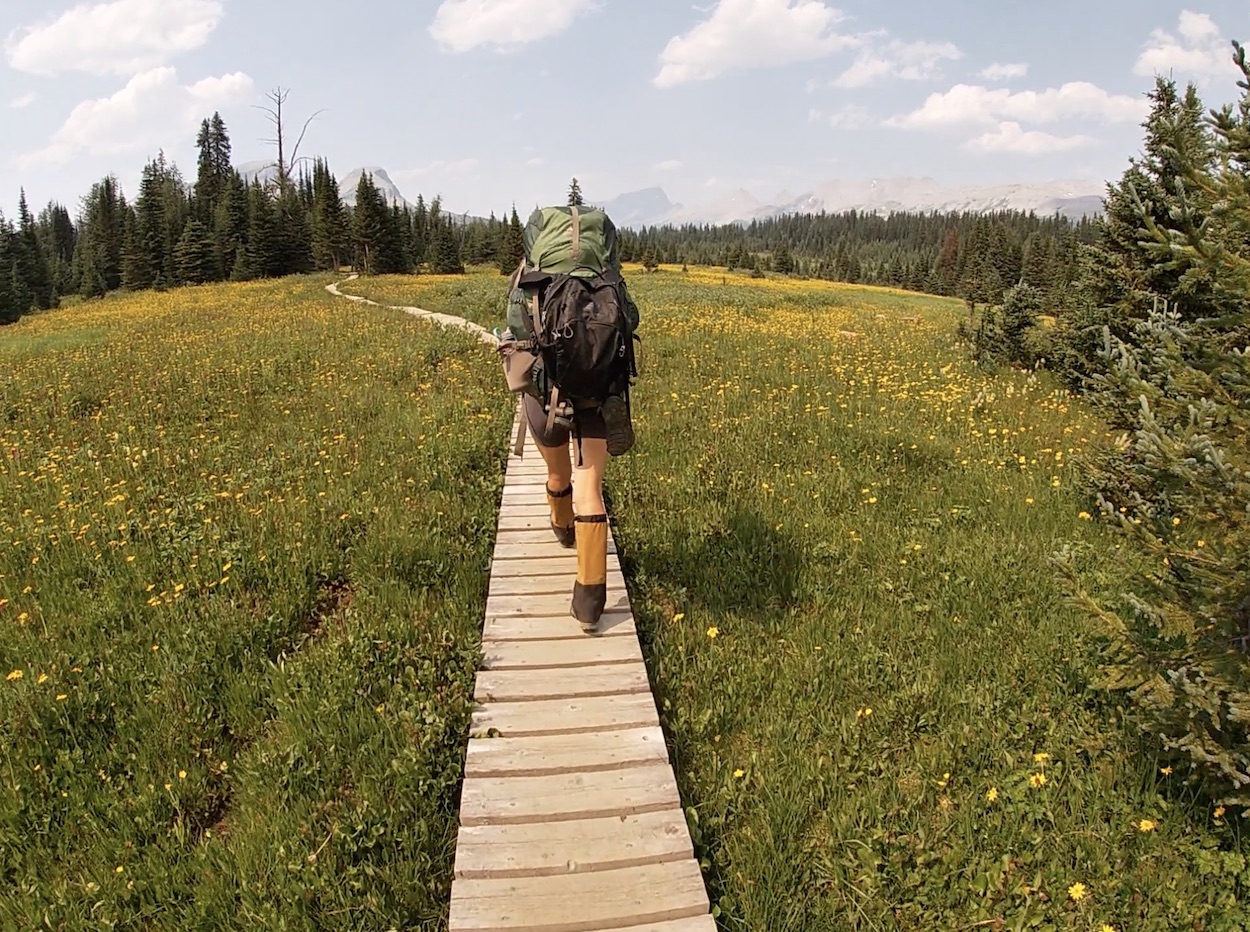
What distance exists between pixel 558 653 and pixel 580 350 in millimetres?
1879

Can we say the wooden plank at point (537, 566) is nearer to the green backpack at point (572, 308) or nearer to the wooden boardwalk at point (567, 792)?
the wooden boardwalk at point (567, 792)

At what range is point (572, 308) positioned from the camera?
405 cm

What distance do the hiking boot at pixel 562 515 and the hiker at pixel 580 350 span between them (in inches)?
33.6

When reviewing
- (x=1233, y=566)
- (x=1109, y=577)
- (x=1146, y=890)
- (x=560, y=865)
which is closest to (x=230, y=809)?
(x=560, y=865)

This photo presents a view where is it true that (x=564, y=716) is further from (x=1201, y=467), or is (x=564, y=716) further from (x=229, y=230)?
(x=229, y=230)

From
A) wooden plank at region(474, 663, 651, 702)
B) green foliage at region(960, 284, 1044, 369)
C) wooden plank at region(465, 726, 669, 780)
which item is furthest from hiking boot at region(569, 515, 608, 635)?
green foliage at region(960, 284, 1044, 369)

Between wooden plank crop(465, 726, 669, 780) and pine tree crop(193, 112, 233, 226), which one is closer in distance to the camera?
wooden plank crop(465, 726, 669, 780)

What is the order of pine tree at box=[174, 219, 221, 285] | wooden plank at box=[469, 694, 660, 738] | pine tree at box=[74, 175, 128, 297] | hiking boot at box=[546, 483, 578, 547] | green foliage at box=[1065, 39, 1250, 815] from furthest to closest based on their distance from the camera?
pine tree at box=[74, 175, 128, 297] → pine tree at box=[174, 219, 221, 285] → hiking boot at box=[546, 483, 578, 547] → wooden plank at box=[469, 694, 660, 738] → green foliage at box=[1065, 39, 1250, 815]

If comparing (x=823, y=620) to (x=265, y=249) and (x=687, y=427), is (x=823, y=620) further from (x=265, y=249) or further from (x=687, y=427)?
(x=265, y=249)

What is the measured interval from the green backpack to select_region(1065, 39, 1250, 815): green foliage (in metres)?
2.45

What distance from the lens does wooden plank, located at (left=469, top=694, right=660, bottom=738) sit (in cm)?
385

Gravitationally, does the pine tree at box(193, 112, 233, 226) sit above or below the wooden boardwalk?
above

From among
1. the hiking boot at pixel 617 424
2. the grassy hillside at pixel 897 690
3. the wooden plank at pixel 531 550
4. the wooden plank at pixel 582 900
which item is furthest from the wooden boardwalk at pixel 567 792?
the hiking boot at pixel 617 424

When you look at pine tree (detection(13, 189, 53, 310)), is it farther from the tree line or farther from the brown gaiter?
the brown gaiter
